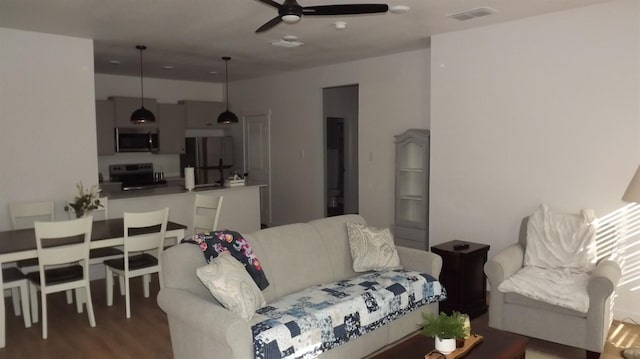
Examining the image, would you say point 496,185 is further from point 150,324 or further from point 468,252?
point 150,324

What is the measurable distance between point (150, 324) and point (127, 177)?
4.63 meters

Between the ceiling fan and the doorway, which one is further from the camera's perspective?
the doorway

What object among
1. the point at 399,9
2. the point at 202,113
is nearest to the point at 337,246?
the point at 399,9

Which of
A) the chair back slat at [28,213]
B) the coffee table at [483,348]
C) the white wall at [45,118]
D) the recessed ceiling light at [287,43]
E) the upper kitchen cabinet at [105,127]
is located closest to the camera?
the coffee table at [483,348]

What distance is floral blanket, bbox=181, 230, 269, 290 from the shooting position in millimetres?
3146

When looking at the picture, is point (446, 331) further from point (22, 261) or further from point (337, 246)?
point (22, 261)

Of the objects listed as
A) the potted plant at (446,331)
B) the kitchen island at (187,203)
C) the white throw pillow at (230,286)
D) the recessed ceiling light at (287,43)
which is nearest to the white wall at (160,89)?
the kitchen island at (187,203)

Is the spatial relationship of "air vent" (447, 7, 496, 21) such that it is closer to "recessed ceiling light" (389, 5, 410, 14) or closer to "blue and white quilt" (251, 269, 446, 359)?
"recessed ceiling light" (389, 5, 410, 14)

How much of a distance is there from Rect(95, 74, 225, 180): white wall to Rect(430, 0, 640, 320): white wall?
5.15 metres

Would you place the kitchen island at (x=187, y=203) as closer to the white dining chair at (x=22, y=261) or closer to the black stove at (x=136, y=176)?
the black stove at (x=136, y=176)

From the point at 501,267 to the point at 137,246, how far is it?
10.2 feet

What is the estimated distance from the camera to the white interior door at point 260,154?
27.6ft

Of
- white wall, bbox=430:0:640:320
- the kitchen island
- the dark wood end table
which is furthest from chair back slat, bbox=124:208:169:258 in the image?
white wall, bbox=430:0:640:320

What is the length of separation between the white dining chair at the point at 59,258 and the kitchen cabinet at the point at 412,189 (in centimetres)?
364
